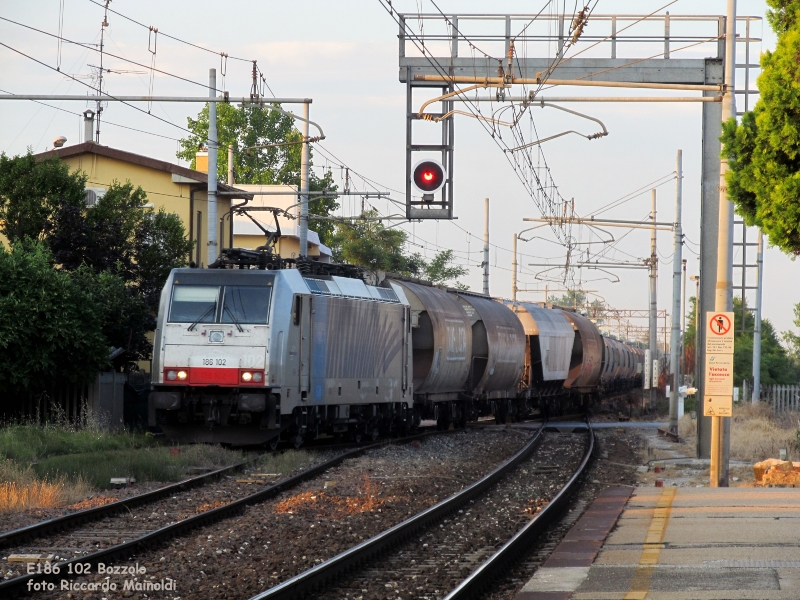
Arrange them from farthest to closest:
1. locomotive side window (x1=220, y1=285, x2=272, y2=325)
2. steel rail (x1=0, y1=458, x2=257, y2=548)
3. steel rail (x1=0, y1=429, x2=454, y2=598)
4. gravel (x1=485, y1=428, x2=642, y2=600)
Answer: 1. locomotive side window (x1=220, y1=285, x2=272, y2=325)
2. steel rail (x1=0, y1=458, x2=257, y2=548)
3. gravel (x1=485, y1=428, x2=642, y2=600)
4. steel rail (x1=0, y1=429, x2=454, y2=598)

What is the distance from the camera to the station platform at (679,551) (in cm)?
778

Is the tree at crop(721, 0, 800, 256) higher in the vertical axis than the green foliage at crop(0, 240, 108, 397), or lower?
higher

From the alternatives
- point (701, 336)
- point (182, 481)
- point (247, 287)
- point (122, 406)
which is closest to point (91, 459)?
point (182, 481)

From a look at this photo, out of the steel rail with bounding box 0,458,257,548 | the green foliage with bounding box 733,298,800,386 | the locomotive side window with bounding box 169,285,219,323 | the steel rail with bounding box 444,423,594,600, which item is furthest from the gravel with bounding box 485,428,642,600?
the green foliage with bounding box 733,298,800,386

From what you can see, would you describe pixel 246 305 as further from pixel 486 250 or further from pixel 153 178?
pixel 486 250

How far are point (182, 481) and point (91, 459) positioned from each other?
2.12 metres

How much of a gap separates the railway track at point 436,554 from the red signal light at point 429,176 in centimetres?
429

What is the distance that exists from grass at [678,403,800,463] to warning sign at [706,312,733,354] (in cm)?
608

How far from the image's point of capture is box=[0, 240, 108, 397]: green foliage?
19312 millimetres

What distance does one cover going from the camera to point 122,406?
2336cm

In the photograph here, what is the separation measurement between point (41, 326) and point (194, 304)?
2.91 meters

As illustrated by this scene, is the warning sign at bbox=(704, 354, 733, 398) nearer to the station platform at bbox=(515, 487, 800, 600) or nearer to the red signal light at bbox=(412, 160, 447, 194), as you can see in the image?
the station platform at bbox=(515, 487, 800, 600)

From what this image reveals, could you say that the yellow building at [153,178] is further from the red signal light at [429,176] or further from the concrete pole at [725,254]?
the concrete pole at [725,254]

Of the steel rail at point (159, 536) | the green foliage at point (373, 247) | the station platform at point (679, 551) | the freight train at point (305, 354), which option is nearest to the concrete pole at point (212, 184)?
the freight train at point (305, 354)
